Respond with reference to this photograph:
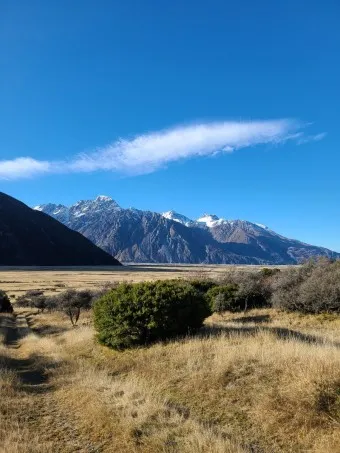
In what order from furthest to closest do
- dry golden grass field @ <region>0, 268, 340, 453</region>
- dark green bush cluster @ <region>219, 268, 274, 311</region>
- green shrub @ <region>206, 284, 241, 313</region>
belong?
1. dark green bush cluster @ <region>219, 268, 274, 311</region>
2. green shrub @ <region>206, 284, 241, 313</region>
3. dry golden grass field @ <region>0, 268, 340, 453</region>

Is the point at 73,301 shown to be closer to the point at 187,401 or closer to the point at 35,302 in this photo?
the point at 35,302

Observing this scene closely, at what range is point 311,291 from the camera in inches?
880

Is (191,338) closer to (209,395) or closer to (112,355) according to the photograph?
(112,355)

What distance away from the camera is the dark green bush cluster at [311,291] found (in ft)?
70.9

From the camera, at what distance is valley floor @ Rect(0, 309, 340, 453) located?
274 inches

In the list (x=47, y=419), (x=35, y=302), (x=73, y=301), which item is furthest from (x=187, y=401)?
(x=35, y=302)

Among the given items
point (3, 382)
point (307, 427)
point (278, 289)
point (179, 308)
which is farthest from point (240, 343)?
point (278, 289)

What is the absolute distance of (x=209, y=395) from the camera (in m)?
9.31

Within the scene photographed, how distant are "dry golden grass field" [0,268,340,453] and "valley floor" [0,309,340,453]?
2cm

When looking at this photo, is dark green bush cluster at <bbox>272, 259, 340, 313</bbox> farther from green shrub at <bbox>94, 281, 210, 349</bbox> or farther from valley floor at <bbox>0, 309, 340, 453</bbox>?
green shrub at <bbox>94, 281, 210, 349</bbox>

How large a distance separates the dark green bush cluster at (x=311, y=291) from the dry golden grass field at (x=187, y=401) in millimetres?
8475

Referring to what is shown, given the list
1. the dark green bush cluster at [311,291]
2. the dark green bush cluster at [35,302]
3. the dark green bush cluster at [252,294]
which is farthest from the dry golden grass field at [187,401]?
the dark green bush cluster at [35,302]

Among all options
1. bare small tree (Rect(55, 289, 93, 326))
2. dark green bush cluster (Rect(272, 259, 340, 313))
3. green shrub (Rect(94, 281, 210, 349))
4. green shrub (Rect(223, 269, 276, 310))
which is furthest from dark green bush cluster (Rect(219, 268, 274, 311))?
bare small tree (Rect(55, 289, 93, 326))

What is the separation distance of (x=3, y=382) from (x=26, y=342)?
502 inches
